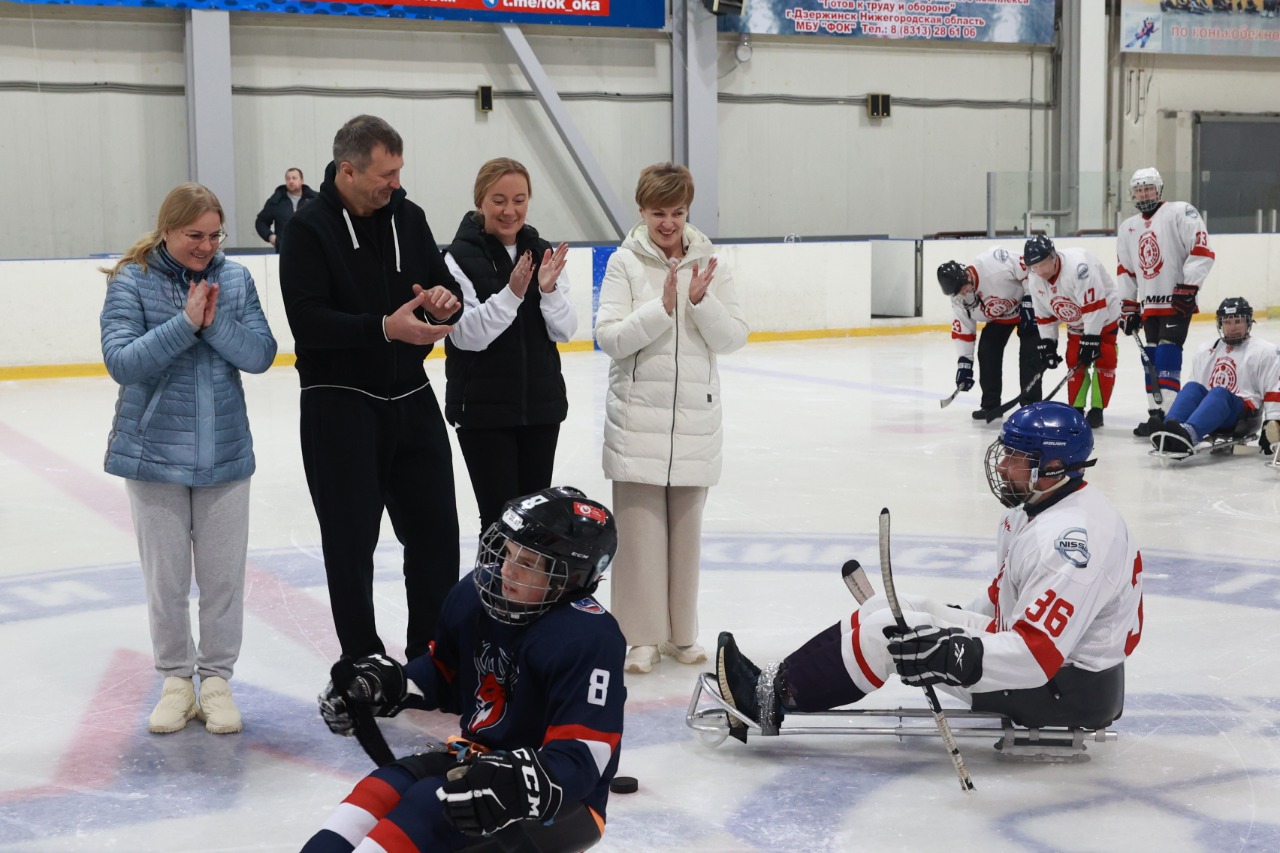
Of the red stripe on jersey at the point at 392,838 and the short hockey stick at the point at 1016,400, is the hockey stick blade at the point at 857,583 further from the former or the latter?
the short hockey stick at the point at 1016,400

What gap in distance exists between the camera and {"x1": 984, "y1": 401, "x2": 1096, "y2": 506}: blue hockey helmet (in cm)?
310

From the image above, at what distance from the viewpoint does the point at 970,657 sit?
9.50ft

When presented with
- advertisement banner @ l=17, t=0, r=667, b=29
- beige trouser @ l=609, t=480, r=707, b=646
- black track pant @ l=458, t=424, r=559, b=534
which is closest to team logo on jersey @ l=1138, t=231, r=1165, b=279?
beige trouser @ l=609, t=480, r=707, b=646

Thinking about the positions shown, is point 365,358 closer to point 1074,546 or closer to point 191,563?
point 191,563

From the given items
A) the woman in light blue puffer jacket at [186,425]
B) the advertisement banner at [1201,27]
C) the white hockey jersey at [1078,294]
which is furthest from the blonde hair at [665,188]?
the advertisement banner at [1201,27]

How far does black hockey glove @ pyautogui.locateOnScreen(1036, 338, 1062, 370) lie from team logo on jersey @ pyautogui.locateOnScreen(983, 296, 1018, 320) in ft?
0.92

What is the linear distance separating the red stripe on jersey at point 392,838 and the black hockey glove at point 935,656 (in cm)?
118

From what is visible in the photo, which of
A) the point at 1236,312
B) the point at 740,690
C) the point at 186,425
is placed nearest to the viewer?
the point at 740,690

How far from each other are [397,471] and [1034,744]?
1.58m

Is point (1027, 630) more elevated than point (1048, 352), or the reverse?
point (1048, 352)

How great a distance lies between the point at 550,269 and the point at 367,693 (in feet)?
5.51

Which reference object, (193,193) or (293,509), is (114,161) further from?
(193,193)

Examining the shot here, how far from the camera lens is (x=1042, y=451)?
10.2 ft

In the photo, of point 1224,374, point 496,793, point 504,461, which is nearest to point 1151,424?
point 1224,374
